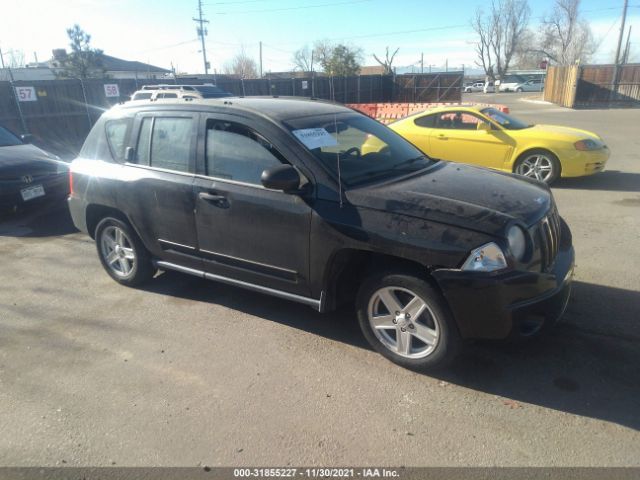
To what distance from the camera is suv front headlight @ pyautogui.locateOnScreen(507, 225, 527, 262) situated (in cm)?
290

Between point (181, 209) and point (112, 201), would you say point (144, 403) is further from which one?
point (112, 201)

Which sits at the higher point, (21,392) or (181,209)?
(181,209)

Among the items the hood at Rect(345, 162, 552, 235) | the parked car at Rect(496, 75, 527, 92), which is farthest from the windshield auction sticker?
the parked car at Rect(496, 75, 527, 92)

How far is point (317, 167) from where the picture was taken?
3.42 metres

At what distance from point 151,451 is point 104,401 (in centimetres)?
67

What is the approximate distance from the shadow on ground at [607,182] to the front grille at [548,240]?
5973 millimetres

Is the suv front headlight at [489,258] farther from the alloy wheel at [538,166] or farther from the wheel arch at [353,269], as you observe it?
the alloy wheel at [538,166]

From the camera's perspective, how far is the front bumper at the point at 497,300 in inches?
112

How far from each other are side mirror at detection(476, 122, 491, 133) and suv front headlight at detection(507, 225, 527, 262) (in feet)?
21.3

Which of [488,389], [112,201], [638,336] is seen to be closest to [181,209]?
[112,201]

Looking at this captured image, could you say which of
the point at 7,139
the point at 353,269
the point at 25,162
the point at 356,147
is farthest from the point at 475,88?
the point at 353,269

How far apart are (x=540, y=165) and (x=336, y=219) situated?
22.2ft

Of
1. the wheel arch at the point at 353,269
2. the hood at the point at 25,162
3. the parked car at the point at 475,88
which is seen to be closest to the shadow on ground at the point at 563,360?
the wheel arch at the point at 353,269

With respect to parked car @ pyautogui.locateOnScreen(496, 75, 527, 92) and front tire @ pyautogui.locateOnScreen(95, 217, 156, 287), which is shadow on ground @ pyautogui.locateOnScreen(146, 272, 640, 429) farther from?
parked car @ pyautogui.locateOnScreen(496, 75, 527, 92)
